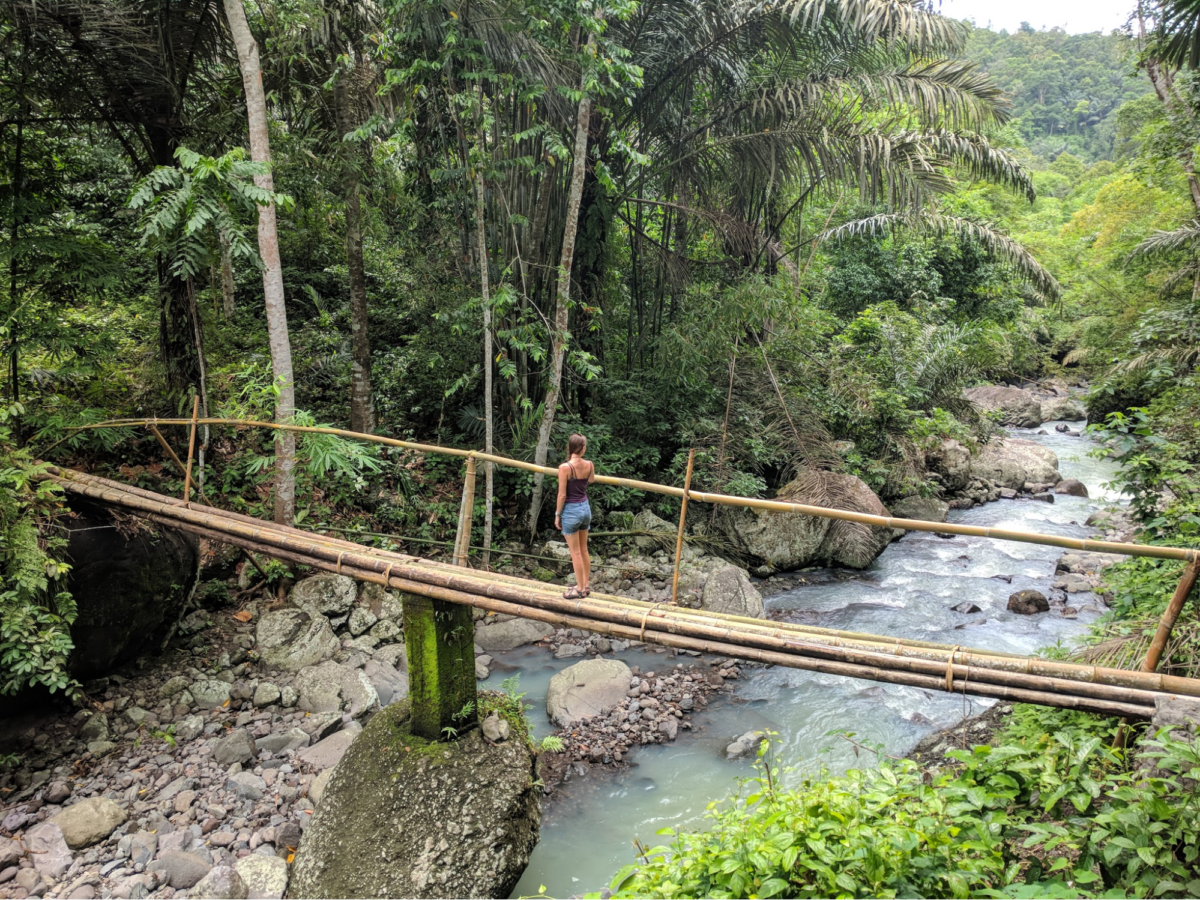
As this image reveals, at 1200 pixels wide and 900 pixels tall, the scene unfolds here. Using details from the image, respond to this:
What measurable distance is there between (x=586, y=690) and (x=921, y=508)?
23.2 feet

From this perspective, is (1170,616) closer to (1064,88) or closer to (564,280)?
(564,280)

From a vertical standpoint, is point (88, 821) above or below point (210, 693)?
below

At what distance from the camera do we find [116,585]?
5531 mm

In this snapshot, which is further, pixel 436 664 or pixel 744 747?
pixel 744 747

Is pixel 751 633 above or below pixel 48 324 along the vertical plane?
below

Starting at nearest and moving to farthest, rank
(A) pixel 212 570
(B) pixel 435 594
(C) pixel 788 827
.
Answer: (C) pixel 788 827, (B) pixel 435 594, (A) pixel 212 570

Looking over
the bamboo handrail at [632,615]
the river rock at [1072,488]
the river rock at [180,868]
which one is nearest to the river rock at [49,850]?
the river rock at [180,868]

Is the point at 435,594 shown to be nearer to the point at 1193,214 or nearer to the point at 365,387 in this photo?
the point at 365,387

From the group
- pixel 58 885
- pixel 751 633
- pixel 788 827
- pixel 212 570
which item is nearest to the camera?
pixel 788 827

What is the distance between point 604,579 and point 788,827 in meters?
5.49

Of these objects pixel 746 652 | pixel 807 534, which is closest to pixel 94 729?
pixel 746 652

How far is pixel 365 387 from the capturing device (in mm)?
8086

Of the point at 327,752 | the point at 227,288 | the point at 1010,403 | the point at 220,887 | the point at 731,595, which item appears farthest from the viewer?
the point at 1010,403

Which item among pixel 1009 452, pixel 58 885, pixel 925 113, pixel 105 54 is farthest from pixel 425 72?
pixel 1009 452
